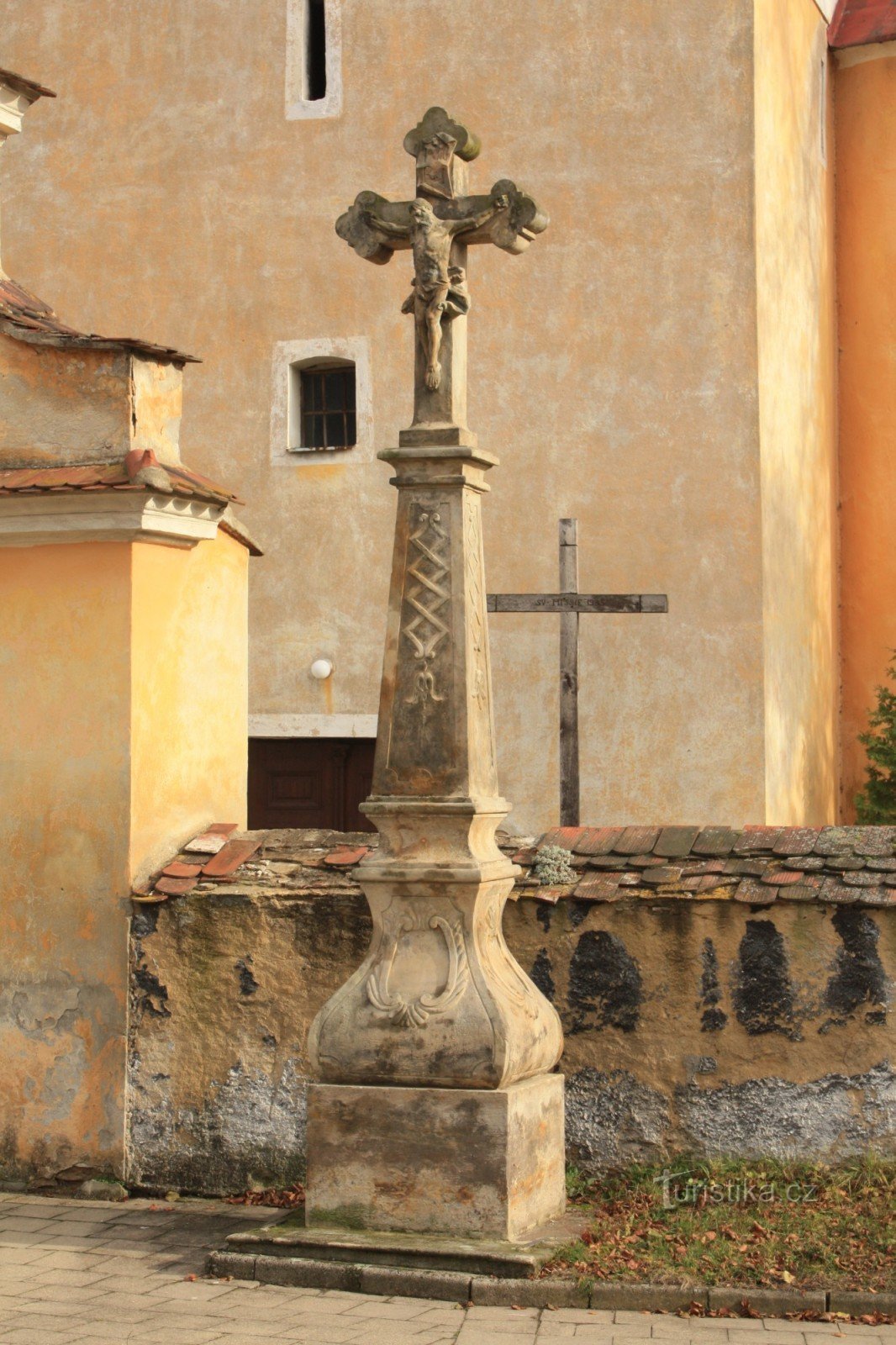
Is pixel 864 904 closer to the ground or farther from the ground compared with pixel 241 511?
closer to the ground

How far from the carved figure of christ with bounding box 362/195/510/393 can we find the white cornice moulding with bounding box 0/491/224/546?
5.14 ft

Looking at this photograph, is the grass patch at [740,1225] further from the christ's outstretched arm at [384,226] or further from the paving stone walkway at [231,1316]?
the christ's outstretched arm at [384,226]

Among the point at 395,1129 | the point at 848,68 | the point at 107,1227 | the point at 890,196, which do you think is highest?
the point at 848,68

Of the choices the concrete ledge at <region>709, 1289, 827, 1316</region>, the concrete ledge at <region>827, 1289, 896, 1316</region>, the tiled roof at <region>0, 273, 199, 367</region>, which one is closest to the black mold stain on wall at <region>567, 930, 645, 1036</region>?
the concrete ledge at <region>709, 1289, 827, 1316</region>

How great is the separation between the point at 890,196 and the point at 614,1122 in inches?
494

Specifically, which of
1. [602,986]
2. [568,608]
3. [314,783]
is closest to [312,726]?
[314,783]

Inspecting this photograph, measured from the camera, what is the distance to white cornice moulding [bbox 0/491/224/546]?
308 inches

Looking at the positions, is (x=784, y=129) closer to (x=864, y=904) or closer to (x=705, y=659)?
(x=705, y=659)

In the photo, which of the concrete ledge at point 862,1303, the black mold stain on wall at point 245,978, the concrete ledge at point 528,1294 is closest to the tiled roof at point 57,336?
the black mold stain on wall at point 245,978

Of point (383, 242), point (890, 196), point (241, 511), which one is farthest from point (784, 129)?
point (383, 242)

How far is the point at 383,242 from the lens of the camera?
23.3ft

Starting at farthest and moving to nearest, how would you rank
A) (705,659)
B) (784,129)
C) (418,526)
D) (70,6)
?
1. (70,6)
2. (784,129)
3. (705,659)
4. (418,526)

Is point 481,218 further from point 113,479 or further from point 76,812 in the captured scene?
point 76,812

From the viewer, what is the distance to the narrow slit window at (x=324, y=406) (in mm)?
15938
